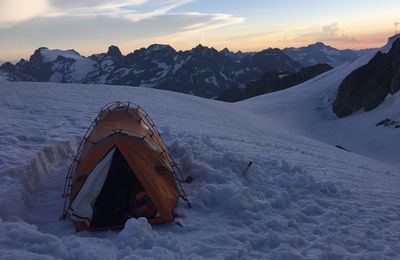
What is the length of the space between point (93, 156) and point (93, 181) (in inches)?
33.0

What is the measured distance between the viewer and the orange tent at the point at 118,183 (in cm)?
911

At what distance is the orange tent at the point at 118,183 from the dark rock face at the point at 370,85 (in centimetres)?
4155

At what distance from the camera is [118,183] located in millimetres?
9812

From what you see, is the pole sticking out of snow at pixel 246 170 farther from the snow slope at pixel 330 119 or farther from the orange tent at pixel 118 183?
the snow slope at pixel 330 119

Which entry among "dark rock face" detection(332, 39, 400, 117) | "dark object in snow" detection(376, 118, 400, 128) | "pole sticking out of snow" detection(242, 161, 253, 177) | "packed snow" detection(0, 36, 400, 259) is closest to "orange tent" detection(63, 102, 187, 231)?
"packed snow" detection(0, 36, 400, 259)

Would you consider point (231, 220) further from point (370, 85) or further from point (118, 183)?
point (370, 85)

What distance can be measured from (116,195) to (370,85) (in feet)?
152

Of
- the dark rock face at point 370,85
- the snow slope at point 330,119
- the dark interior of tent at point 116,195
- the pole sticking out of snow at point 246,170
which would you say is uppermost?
the dark interior of tent at point 116,195

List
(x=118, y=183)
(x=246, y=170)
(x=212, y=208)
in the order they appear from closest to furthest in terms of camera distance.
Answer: (x=118, y=183)
(x=212, y=208)
(x=246, y=170)

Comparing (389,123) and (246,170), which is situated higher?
(246,170)

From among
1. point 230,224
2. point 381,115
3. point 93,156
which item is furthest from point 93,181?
point 381,115

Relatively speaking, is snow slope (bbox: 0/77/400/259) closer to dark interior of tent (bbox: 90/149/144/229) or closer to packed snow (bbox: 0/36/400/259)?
packed snow (bbox: 0/36/400/259)

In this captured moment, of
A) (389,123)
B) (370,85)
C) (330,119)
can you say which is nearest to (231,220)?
(389,123)

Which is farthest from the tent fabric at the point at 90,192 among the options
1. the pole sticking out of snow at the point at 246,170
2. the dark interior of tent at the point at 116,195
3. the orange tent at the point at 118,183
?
the pole sticking out of snow at the point at 246,170
